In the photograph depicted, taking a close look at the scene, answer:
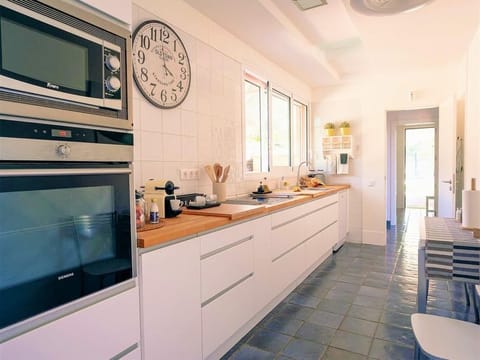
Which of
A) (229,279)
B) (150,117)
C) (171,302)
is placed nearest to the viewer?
(171,302)

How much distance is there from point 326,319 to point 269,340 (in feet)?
1.82

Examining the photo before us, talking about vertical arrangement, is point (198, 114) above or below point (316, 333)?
above

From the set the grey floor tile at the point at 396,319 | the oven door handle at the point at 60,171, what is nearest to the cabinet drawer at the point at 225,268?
the oven door handle at the point at 60,171

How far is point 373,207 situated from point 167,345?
4159 millimetres

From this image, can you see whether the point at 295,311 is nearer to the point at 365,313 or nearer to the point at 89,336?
the point at 365,313

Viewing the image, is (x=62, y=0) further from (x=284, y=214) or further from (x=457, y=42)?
(x=457, y=42)

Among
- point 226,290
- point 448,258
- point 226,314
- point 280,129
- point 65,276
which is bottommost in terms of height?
point 226,314

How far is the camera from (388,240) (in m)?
5.07

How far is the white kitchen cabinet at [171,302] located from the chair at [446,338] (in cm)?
105

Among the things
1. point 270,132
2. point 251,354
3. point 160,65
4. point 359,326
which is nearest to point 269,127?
point 270,132

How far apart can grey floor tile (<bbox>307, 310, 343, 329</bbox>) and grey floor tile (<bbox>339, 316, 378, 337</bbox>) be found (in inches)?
1.7

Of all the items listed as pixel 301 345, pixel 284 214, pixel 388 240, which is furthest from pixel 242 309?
pixel 388 240

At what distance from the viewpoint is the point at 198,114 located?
2570mm

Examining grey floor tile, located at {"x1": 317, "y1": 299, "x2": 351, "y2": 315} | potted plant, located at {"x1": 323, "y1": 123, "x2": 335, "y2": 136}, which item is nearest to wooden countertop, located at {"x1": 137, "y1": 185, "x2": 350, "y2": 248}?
grey floor tile, located at {"x1": 317, "y1": 299, "x2": 351, "y2": 315}
